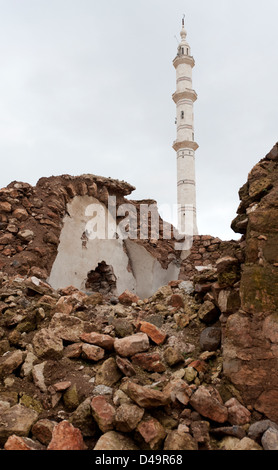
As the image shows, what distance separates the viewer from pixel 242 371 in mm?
2461

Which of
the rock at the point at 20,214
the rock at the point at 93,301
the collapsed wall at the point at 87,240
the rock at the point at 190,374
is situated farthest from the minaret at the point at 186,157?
the rock at the point at 190,374

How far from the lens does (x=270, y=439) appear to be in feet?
6.68

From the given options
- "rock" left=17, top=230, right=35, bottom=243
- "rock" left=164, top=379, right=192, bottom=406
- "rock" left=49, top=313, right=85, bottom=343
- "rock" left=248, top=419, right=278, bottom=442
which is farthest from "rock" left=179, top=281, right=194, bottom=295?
"rock" left=17, top=230, right=35, bottom=243

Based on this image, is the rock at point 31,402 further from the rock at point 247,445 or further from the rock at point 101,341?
the rock at point 247,445

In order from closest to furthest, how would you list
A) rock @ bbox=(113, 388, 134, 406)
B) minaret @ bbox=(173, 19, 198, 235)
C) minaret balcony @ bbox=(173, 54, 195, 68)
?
rock @ bbox=(113, 388, 134, 406) → minaret @ bbox=(173, 19, 198, 235) → minaret balcony @ bbox=(173, 54, 195, 68)

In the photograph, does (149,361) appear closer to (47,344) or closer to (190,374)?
(190,374)

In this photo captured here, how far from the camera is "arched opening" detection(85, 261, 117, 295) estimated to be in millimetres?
7734

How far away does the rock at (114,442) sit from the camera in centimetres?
200

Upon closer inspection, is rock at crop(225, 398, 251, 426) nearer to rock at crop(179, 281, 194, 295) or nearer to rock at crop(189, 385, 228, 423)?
rock at crop(189, 385, 228, 423)

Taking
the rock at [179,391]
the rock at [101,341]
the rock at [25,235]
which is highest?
the rock at [25,235]

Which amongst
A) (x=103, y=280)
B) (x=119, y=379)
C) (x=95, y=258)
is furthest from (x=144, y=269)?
(x=119, y=379)

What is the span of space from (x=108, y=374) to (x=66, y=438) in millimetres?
686

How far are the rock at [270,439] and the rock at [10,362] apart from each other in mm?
1908

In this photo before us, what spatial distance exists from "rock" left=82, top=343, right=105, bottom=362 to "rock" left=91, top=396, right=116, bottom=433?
517 millimetres
